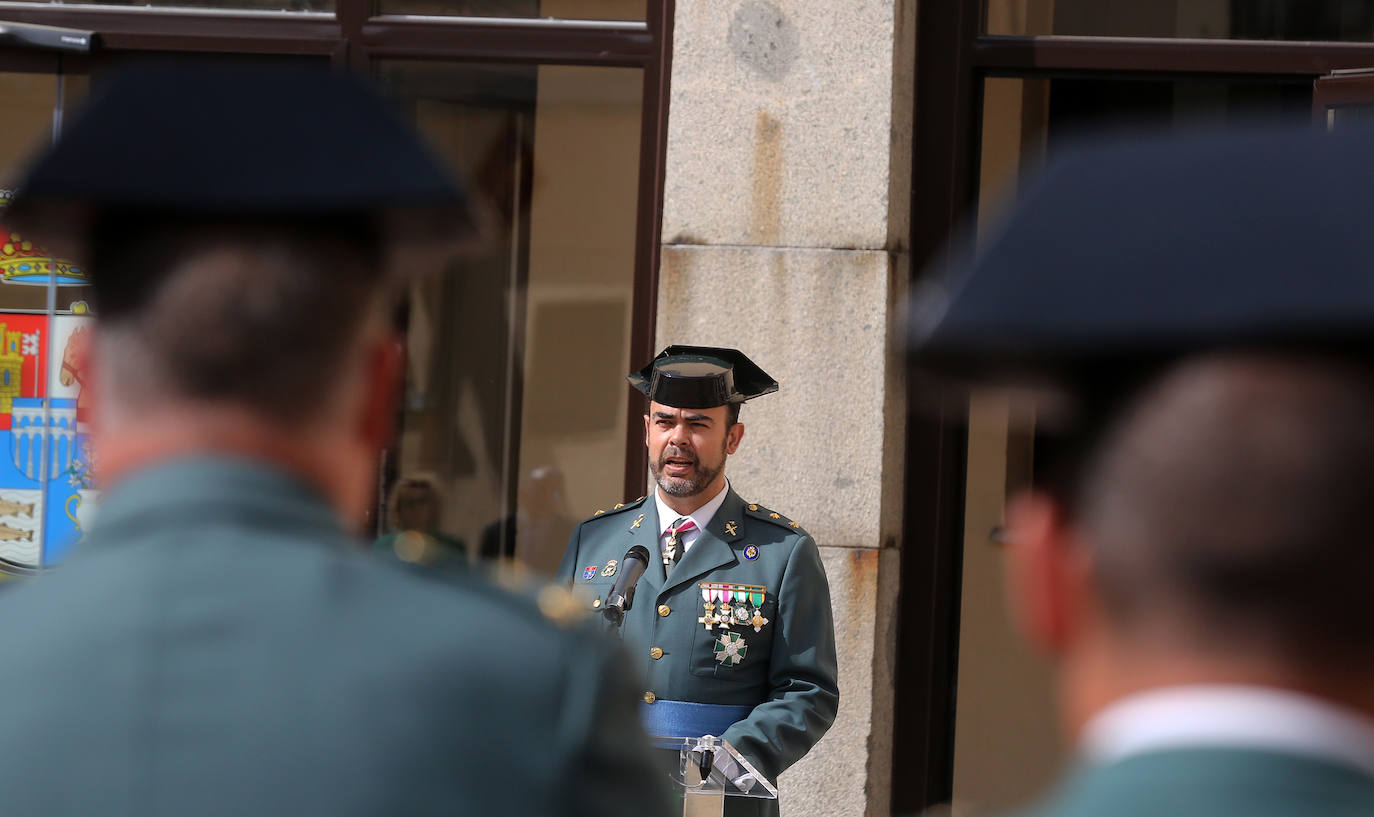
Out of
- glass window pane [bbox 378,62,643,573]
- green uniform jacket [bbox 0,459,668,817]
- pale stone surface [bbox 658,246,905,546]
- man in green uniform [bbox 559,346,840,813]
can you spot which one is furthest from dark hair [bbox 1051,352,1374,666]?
glass window pane [bbox 378,62,643,573]

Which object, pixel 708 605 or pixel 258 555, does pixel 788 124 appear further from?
pixel 258 555

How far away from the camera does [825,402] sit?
212 inches

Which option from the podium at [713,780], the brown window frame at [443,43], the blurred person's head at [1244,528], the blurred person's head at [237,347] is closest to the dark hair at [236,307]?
the blurred person's head at [237,347]

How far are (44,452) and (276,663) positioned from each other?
5.21 metres

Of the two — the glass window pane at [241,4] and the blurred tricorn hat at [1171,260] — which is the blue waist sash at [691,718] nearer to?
the glass window pane at [241,4]

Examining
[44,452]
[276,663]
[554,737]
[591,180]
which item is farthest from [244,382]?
[44,452]

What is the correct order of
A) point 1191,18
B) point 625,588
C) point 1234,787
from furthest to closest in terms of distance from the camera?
point 1191,18
point 625,588
point 1234,787

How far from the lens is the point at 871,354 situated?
5395 mm

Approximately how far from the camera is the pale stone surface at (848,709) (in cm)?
540

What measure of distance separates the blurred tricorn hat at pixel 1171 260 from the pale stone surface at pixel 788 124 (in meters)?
4.43

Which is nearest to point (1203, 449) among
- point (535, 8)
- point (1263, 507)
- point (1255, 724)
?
point (1263, 507)

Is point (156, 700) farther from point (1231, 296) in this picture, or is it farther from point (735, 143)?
point (735, 143)

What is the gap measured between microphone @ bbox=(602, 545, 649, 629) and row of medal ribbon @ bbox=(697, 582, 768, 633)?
0.45 metres

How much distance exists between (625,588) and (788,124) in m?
2.04
